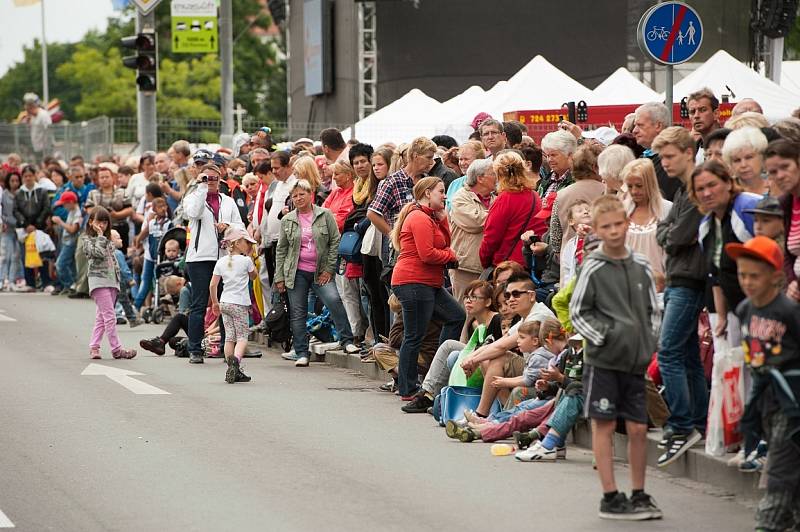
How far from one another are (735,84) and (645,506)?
56.8 ft

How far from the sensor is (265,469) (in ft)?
32.7

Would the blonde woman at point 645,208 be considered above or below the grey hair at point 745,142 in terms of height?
below

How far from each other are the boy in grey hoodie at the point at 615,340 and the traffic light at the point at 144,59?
18.0 meters

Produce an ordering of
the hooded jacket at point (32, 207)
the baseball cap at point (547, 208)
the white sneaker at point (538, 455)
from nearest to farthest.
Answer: the white sneaker at point (538, 455) → the baseball cap at point (547, 208) → the hooded jacket at point (32, 207)

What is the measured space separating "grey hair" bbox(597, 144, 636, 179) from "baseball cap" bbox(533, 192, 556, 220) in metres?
1.51

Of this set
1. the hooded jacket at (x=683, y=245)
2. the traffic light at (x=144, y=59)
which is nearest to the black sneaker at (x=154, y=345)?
the hooded jacket at (x=683, y=245)

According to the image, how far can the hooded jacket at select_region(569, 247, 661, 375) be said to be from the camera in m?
8.42

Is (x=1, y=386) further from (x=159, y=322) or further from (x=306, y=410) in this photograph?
(x=159, y=322)

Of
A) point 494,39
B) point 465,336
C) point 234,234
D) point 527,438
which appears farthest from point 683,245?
point 494,39

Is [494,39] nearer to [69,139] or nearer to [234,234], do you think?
[69,139]

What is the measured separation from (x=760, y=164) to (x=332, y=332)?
8.50 meters

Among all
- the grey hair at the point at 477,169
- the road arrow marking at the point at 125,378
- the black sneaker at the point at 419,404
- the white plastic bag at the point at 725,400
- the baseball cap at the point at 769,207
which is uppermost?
the grey hair at the point at 477,169

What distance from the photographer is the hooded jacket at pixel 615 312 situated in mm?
8422

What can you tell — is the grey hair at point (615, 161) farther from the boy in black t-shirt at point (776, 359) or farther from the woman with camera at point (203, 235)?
the woman with camera at point (203, 235)
